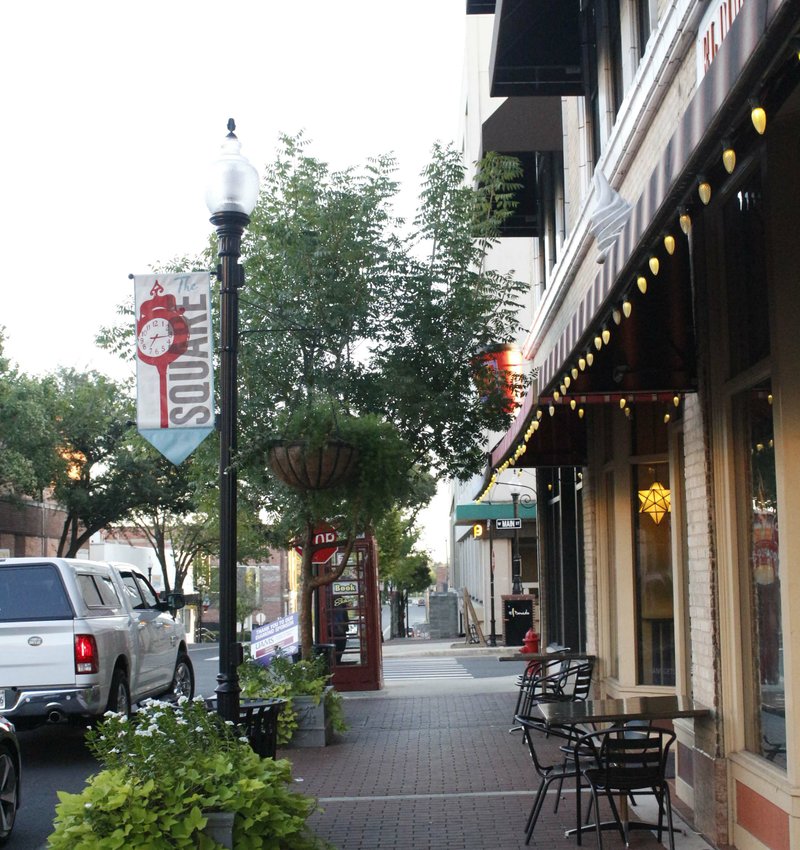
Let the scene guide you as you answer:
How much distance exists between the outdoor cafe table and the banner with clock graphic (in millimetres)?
3184

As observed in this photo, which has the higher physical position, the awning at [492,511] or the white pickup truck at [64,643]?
the awning at [492,511]

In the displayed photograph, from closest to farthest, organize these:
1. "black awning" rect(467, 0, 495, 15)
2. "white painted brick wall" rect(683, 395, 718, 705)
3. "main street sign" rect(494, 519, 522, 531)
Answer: "white painted brick wall" rect(683, 395, 718, 705) < "black awning" rect(467, 0, 495, 15) < "main street sign" rect(494, 519, 522, 531)

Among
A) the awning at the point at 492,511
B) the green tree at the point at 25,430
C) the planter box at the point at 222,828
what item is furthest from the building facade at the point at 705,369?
the green tree at the point at 25,430

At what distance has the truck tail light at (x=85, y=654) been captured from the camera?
37.2 feet

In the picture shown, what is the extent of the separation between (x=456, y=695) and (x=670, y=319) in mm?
11179

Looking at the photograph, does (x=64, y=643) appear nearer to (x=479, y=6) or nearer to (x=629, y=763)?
(x=629, y=763)

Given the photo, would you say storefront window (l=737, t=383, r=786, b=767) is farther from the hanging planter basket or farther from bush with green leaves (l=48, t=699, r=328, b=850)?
the hanging planter basket

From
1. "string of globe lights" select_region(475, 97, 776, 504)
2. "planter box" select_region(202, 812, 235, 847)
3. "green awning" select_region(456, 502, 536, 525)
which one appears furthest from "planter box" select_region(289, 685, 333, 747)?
"green awning" select_region(456, 502, 536, 525)

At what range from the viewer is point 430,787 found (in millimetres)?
9773

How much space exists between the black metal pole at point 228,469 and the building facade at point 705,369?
83.2 inches

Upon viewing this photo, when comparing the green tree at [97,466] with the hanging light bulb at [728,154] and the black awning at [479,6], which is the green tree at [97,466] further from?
the hanging light bulb at [728,154]

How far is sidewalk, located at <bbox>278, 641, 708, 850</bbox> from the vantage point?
7.86 m

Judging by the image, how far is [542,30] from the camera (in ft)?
43.2

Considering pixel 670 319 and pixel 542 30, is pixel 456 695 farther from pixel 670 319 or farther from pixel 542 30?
pixel 670 319
